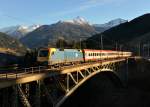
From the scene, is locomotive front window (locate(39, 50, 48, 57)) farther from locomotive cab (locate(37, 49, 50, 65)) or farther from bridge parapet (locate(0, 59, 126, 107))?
bridge parapet (locate(0, 59, 126, 107))

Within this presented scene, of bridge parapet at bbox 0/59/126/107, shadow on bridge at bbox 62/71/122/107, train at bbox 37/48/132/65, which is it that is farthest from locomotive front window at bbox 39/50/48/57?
shadow on bridge at bbox 62/71/122/107

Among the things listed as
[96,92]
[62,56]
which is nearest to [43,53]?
[62,56]

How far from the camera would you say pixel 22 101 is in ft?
105

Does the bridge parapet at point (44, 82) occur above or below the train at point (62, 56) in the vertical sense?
below

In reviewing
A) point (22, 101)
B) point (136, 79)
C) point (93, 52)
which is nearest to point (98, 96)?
point (93, 52)

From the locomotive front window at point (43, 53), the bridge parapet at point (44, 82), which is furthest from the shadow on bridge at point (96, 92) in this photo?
the bridge parapet at point (44, 82)

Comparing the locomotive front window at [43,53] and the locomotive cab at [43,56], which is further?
the locomotive front window at [43,53]

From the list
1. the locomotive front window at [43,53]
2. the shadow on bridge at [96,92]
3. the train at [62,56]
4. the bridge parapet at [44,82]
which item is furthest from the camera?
the shadow on bridge at [96,92]

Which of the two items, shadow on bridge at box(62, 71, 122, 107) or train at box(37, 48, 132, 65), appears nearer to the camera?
train at box(37, 48, 132, 65)

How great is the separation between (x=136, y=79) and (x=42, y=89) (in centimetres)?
8819

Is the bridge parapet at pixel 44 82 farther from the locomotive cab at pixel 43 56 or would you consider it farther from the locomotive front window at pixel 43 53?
the locomotive front window at pixel 43 53

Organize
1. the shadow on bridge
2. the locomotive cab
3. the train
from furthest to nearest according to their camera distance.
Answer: the shadow on bridge, the train, the locomotive cab

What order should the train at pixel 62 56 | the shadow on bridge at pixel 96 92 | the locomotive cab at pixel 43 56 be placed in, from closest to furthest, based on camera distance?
the locomotive cab at pixel 43 56 → the train at pixel 62 56 → the shadow on bridge at pixel 96 92

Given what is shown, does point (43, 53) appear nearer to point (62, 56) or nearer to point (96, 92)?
point (62, 56)
